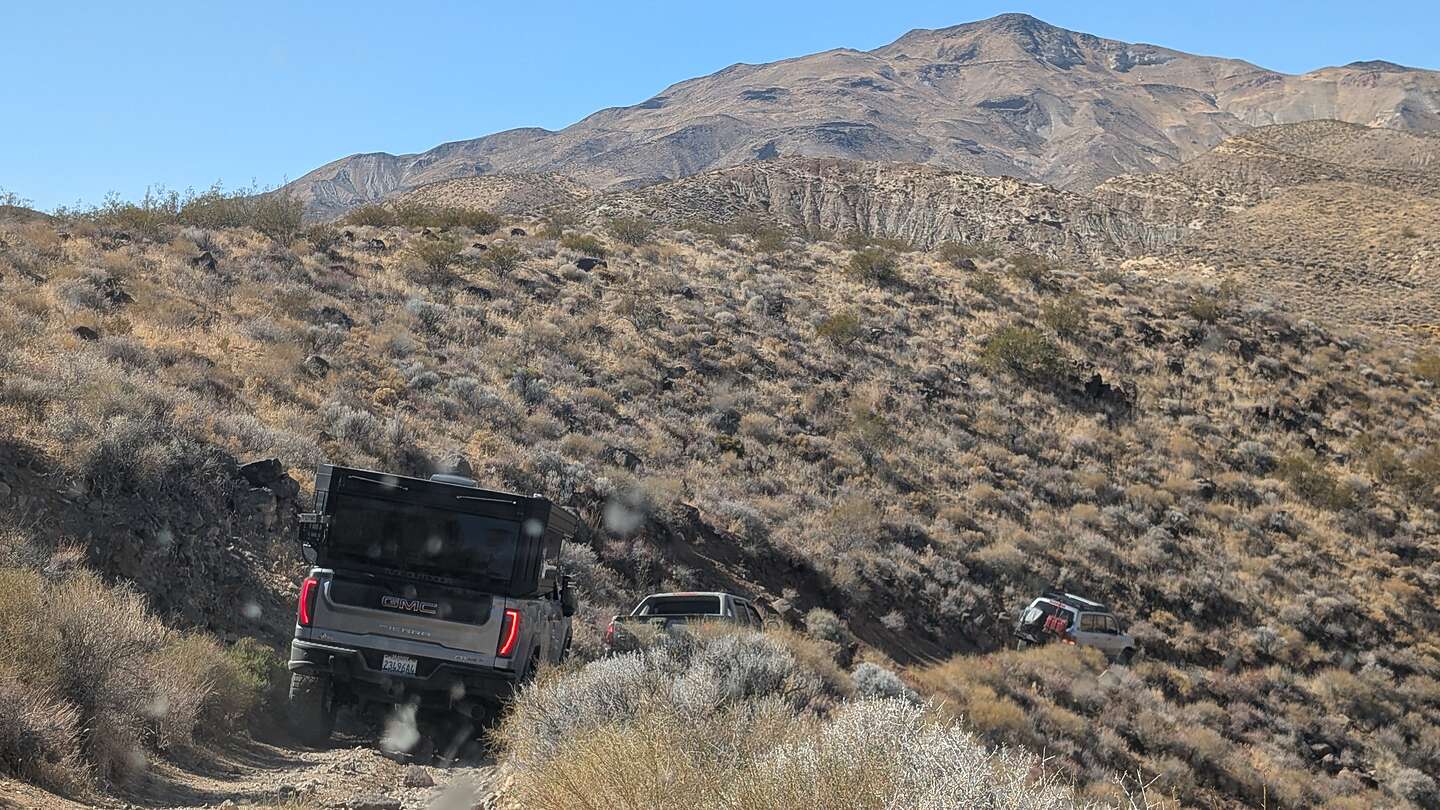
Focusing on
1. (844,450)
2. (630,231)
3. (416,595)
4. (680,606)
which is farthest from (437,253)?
(416,595)

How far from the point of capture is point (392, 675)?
876 centimetres

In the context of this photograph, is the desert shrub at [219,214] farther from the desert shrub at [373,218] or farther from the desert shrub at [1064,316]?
the desert shrub at [1064,316]

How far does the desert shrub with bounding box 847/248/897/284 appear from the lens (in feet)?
143

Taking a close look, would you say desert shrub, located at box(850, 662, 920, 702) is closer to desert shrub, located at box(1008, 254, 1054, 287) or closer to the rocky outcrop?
desert shrub, located at box(1008, 254, 1054, 287)

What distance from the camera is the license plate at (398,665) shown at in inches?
346

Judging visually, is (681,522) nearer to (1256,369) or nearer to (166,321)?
(166,321)

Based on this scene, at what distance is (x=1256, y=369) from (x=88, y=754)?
39.9m

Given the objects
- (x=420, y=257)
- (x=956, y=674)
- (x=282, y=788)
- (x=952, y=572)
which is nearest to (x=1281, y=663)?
(x=952, y=572)

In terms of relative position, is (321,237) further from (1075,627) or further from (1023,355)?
(1075,627)

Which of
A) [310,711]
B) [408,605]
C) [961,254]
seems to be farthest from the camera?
[961,254]

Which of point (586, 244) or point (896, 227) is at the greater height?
point (896, 227)

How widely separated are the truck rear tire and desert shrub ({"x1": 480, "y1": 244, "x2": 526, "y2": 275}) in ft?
88.3

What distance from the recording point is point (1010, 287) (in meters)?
44.8

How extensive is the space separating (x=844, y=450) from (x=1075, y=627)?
8.11 meters
